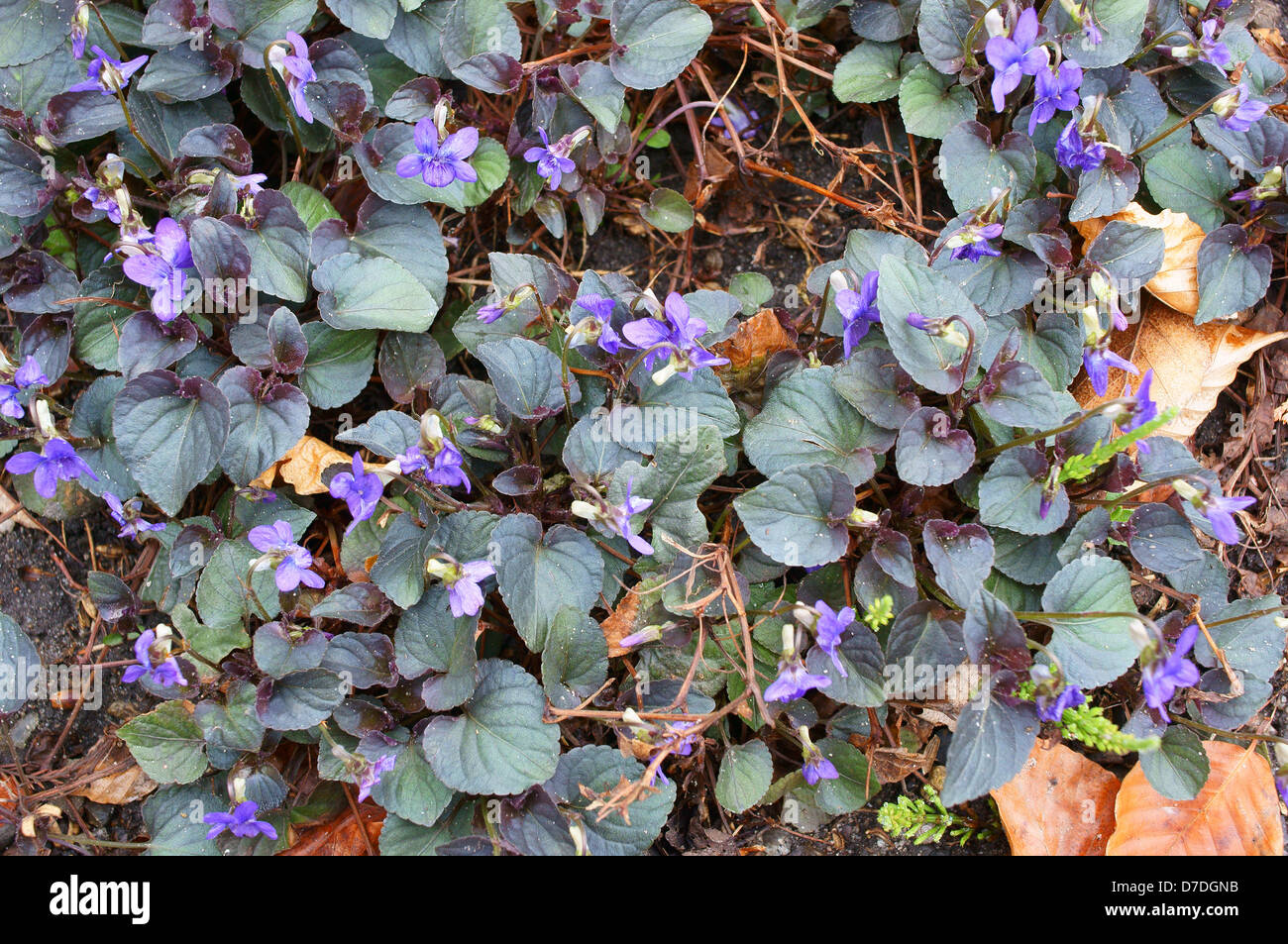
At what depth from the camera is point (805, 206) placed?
3.10 meters

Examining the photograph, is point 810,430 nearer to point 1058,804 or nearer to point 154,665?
point 1058,804

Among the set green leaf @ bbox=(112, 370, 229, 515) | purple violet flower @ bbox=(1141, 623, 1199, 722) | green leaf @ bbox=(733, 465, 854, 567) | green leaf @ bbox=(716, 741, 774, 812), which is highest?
purple violet flower @ bbox=(1141, 623, 1199, 722)

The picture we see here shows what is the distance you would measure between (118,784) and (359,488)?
1266 mm

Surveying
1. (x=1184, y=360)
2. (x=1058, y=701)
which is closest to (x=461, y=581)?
(x=1058, y=701)

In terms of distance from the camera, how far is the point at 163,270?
7.89ft

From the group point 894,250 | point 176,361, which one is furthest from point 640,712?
point 176,361

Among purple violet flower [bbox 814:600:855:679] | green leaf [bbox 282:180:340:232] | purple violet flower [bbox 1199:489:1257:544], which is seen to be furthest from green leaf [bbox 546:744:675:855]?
green leaf [bbox 282:180:340:232]

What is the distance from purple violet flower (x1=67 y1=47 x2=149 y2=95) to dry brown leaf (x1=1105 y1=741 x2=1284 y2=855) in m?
3.19

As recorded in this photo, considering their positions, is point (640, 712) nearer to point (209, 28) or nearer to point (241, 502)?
point (241, 502)

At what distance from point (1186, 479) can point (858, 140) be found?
1.55 metres

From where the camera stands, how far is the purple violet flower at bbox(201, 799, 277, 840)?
2273mm

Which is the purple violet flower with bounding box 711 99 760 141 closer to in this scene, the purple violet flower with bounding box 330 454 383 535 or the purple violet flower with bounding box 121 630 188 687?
the purple violet flower with bounding box 330 454 383 535

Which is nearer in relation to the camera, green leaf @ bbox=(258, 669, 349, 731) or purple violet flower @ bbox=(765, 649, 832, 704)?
purple violet flower @ bbox=(765, 649, 832, 704)

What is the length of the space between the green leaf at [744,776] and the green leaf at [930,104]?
1.80 meters
